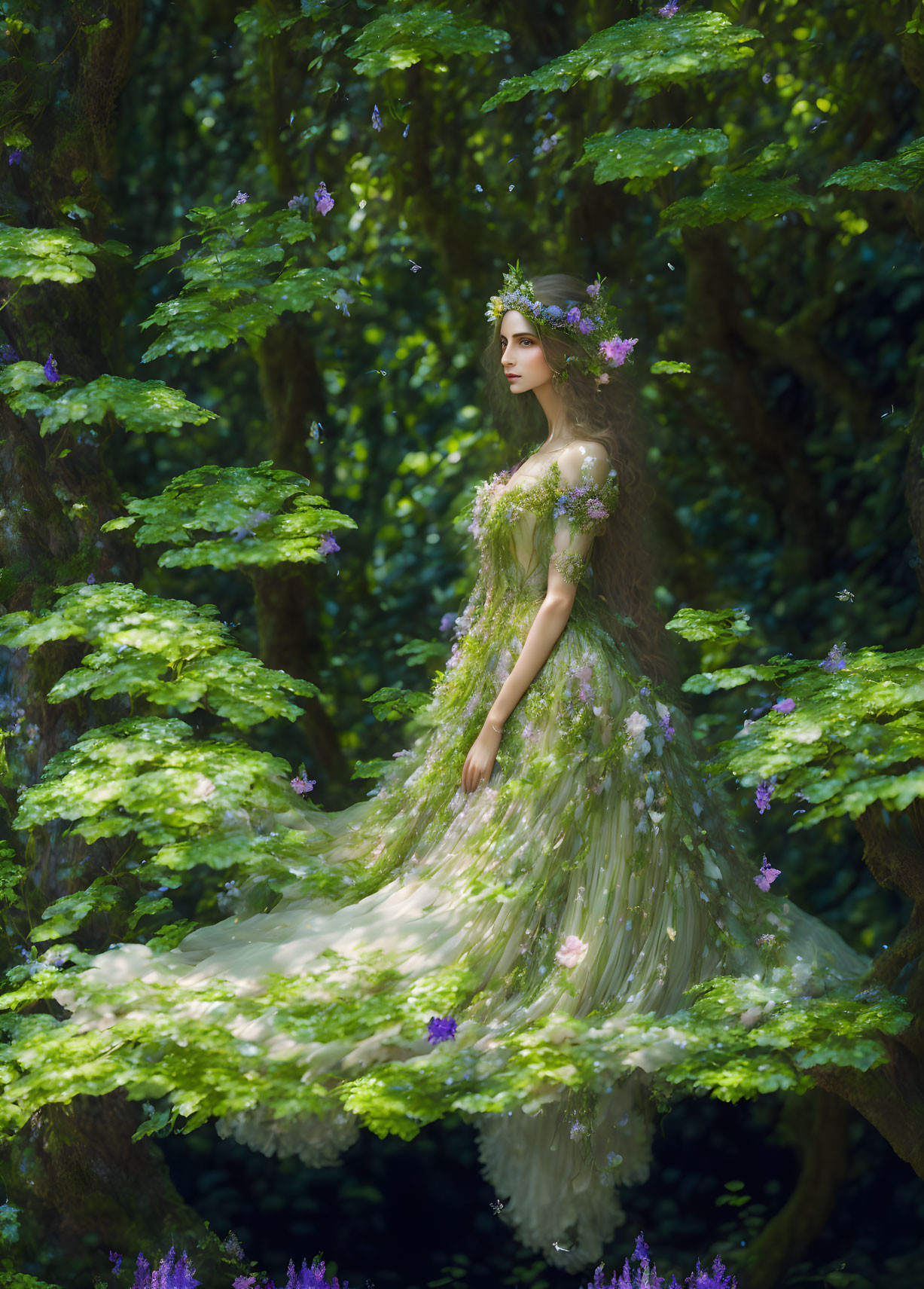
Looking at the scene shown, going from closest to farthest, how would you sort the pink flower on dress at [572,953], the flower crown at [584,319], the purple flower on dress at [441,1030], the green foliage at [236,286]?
the purple flower on dress at [441,1030]
the pink flower on dress at [572,953]
the flower crown at [584,319]
the green foliage at [236,286]

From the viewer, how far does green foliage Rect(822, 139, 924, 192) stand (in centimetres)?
383

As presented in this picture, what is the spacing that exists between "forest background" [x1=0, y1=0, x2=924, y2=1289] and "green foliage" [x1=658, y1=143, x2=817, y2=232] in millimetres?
21

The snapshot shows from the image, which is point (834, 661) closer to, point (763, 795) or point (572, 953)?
point (763, 795)

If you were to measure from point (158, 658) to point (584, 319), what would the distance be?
1935mm

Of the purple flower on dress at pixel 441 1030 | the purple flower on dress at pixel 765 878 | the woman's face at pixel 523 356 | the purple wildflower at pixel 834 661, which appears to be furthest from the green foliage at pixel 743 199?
the purple flower on dress at pixel 441 1030

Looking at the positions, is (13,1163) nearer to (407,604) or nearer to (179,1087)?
(179,1087)

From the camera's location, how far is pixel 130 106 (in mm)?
5496

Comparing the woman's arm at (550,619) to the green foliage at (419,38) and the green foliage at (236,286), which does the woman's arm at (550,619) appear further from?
the green foliage at (419,38)

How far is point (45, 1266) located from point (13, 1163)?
1.28ft

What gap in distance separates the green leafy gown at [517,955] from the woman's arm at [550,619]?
→ 21mm

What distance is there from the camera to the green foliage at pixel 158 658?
13.4 feet

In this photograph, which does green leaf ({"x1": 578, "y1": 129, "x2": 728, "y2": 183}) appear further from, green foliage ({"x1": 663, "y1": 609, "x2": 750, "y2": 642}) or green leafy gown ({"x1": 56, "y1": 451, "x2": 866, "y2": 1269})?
green foliage ({"x1": 663, "y1": 609, "x2": 750, "y2": 642})

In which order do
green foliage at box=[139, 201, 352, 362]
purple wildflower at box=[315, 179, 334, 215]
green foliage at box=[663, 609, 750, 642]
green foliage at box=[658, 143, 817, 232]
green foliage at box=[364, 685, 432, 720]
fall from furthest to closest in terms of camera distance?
purple wildflower at box=[315, 179, 334, 215] < green foliage at box=[364, 685, 432, 720] < green foliage at box=[139, 201, 352, 362] < green foliage at box=[658, 143, 817, 232] < green foliage at box=[663, 609, 750, 642]

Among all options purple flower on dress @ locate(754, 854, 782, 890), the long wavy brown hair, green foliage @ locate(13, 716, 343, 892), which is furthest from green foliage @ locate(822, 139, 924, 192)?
green foliage @ locate(13, 716, 343, 892)
